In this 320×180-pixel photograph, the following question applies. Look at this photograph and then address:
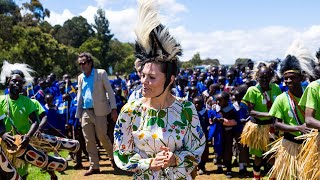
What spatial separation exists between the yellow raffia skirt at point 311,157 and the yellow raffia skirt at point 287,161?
203mm

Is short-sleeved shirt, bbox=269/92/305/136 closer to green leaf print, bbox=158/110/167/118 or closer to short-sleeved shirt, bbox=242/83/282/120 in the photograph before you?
short-sleeved shirt, bbox=242/83/282/120

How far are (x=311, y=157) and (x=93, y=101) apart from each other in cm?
430

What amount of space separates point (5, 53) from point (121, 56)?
40.4 meters

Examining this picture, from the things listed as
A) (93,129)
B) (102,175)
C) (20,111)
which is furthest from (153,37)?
(102,175)

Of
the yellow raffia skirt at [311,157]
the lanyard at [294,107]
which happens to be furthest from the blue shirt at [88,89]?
the yellow raffia skirt at [311,157]

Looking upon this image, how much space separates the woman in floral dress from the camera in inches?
116

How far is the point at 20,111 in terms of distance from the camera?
548cm

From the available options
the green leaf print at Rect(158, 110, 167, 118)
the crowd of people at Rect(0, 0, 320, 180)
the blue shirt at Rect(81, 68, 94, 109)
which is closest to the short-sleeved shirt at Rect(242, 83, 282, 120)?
the crowd of people at Rect(0, 0, 320, 180)

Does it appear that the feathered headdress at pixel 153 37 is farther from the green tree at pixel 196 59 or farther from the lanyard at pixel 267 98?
the green tree at pixel 196 59

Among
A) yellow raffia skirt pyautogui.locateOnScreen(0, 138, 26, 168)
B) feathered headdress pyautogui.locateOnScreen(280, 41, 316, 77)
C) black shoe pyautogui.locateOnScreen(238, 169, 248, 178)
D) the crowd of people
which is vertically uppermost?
feathered headdress pyautogui.locateOnScreen(280, 41, 316, 77)

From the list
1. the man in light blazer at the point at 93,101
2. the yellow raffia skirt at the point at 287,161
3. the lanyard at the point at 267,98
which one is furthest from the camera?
the man in light blazer at the point at 93,101

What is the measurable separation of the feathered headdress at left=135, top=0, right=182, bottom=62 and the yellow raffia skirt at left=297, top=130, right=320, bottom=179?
2084 millimetres

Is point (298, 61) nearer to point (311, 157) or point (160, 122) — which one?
point (311, 157)

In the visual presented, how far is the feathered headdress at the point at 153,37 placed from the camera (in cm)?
296
